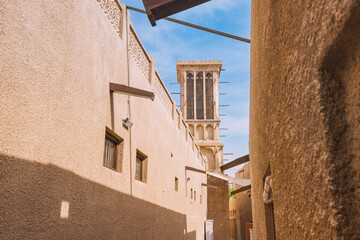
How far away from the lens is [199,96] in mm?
33094

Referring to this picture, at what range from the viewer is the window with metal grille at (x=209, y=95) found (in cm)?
3212

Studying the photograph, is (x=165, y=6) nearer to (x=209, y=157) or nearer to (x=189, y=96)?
(x=209, y=157)

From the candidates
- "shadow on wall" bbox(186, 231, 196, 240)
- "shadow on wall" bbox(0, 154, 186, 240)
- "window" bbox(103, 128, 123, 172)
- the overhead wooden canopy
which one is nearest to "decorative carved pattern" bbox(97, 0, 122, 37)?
"window" bbox(103, 128, 123, 172)

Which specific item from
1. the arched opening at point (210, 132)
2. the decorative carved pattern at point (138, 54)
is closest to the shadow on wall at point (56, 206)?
the decorative carved pattern at point (138, 54)

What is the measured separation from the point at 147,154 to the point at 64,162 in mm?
4056

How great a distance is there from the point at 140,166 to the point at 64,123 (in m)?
3.82

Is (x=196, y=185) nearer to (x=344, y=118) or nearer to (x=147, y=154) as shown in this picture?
(x=147, y=154)

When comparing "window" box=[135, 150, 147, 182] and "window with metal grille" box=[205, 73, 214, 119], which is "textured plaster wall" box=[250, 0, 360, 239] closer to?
"window" box=[135, 150, 147, 182]

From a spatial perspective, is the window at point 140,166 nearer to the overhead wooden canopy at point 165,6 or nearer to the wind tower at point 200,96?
the overhead wooden canopy at point 165,6

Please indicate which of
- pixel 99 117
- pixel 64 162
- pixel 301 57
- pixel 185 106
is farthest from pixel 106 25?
pixel 185 106

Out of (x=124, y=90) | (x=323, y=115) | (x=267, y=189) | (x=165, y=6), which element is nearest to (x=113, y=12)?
(x=124, y=90)

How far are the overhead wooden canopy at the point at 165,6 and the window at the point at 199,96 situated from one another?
2845cm

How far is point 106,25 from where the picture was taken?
5500mm

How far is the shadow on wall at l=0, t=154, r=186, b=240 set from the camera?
2.94m
